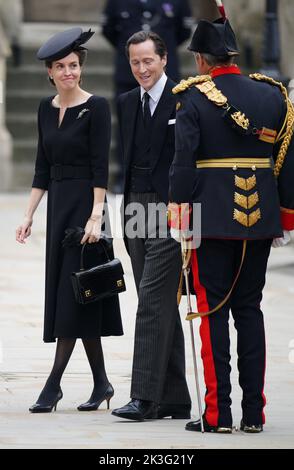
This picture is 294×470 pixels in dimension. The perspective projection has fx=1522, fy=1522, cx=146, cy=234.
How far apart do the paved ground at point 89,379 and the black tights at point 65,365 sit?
10cm

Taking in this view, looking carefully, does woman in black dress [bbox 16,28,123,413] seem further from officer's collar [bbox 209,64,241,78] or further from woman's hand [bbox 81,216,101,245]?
officer's collar [bbox 209,64,241,78]

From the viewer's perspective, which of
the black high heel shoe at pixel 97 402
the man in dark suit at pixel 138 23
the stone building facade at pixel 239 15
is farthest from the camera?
the stone building facade at pixel 239 15

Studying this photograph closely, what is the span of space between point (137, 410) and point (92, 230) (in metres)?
0.91

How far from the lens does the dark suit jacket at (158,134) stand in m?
7.37

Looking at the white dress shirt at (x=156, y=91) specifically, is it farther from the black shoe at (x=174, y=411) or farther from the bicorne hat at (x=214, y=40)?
the black shoe at (x=174, y=411)

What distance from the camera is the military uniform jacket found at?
22.5ft

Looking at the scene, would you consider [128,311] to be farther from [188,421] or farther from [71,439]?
[71,439]

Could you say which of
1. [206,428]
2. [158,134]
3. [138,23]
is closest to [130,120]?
[158,134]

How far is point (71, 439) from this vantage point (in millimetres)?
6715

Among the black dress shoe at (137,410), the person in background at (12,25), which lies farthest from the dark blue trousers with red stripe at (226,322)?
the person in background at (12,25)

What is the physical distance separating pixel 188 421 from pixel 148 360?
366 millimetres

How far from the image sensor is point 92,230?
7.49m

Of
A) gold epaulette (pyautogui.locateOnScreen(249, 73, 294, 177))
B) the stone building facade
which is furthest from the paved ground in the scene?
the stone building facade
